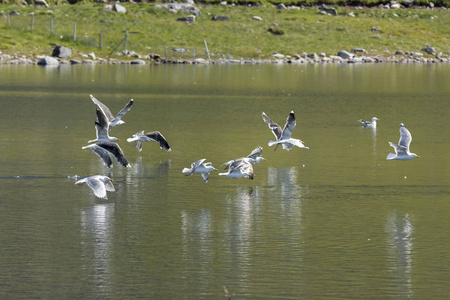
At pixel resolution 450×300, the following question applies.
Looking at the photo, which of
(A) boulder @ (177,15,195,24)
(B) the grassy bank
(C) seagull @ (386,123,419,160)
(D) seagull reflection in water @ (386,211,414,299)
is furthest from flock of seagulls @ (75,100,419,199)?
(A) boulder @ (177,15,195,24)

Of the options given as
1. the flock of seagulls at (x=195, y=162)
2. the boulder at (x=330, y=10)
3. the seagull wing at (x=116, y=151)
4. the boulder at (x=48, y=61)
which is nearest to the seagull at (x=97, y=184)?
the flock of seagulls at (x=195, y=162)

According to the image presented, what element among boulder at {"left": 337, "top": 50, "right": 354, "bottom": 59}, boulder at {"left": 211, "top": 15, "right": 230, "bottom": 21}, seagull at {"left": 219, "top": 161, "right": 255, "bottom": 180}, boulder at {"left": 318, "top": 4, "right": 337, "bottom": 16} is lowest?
seagull at {"left": 219, "top": 161, "right": 255, "bottom": 180}

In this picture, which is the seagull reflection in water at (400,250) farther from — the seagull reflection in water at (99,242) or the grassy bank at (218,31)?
the grassy bank at (218,31)

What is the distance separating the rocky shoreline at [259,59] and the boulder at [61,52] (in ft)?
1.56

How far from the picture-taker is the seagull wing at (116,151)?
32.9m

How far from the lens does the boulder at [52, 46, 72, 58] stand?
106 m

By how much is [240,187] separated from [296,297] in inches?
479

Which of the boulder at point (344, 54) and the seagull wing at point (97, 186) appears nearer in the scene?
the seagull wing at point (97, 186)

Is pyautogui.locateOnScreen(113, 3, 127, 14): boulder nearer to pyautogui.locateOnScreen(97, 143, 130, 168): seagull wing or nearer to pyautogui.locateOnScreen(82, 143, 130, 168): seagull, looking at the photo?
pyautogui.locateOnScreen(82, 143, 130, 168): seagull

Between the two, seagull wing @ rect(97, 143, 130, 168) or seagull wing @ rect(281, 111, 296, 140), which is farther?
seagull wing @ rect(281, 111, 296, 140)

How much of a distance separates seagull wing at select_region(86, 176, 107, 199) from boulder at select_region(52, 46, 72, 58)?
262 ft

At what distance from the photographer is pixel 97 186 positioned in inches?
1117

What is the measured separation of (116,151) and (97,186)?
4.74 m

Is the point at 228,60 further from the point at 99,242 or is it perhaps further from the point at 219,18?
the point at 99,242
